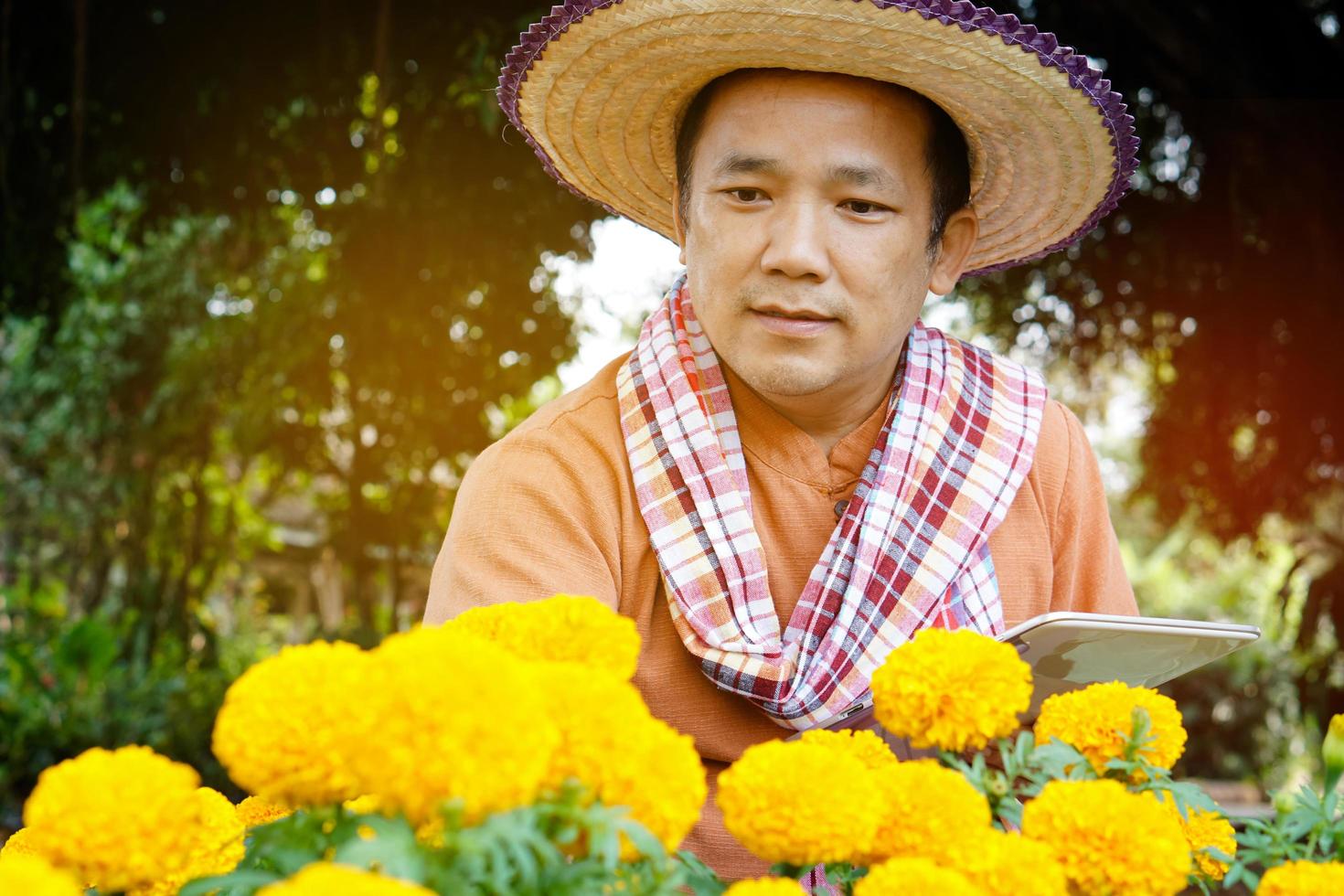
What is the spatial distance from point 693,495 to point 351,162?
142 inches

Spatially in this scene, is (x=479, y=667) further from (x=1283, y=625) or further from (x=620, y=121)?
(x=1283, y=625)

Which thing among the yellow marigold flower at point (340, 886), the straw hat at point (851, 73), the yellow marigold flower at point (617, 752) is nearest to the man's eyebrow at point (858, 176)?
the straw hat at point (851, 73)

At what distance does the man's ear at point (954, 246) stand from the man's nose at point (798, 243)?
1.26ft

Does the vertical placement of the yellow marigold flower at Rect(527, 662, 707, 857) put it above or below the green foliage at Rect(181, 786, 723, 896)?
above

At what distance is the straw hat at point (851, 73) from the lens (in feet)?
5.31

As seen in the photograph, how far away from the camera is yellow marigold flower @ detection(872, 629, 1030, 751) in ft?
2.64

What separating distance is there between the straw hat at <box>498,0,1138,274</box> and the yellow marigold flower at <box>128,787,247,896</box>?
1240mm

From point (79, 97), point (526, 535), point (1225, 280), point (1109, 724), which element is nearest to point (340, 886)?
point (1109, 724)

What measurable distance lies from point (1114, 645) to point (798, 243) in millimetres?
701

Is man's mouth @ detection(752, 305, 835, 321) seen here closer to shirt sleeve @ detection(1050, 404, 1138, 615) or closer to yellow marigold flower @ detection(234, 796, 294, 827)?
shirt sleeve @ detection(1050, 404, 1138, 615)

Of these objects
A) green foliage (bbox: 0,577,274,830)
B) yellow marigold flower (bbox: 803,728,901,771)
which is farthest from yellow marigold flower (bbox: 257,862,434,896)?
green foliage (bbox: 0,577,274,830)

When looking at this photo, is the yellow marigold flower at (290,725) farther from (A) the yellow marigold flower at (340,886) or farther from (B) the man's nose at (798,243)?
(B) the man's nose at (798,243)

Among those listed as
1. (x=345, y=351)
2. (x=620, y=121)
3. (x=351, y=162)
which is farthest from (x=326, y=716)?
(x=345, y=351)

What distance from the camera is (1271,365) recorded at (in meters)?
4.58
